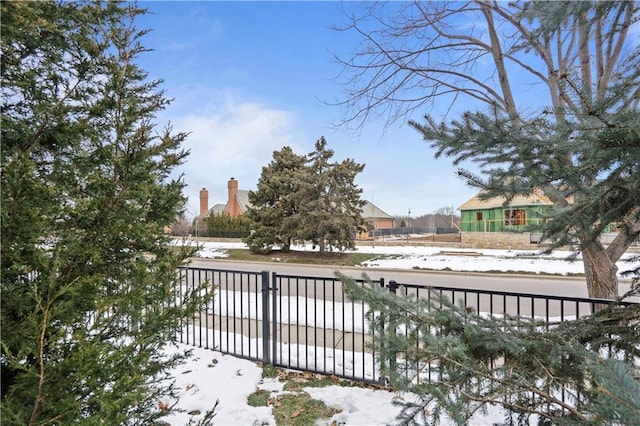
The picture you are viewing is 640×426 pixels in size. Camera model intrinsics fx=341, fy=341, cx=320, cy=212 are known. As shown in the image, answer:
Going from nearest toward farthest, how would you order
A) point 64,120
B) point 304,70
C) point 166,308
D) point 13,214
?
point 13,214, point 64,120, point 166,308, point 304,70

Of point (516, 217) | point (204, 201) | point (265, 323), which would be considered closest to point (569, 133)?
point (265, 323)

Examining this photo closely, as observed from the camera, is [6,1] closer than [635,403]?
No

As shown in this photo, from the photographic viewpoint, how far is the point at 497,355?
187cm

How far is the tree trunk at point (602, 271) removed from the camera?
4551mm

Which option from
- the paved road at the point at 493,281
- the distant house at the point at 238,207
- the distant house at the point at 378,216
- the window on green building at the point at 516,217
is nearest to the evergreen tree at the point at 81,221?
the window on green building at the point at 516,217

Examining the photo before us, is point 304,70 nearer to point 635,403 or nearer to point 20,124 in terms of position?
point 20,124

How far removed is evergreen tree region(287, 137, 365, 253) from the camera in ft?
60.1

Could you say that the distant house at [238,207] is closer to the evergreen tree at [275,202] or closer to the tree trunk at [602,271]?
the evergreen tree at [275,202]

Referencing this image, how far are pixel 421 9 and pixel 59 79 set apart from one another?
17.8 ft

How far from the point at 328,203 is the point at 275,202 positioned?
14.8 feet

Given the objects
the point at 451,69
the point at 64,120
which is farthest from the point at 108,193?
the point at 451,69

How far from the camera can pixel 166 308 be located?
66.0 inches

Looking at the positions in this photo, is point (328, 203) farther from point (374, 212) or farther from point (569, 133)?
point (374, 212)

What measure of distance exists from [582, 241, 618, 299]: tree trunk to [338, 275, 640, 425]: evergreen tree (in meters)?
3.23
